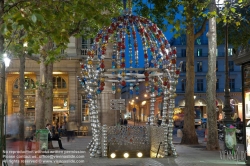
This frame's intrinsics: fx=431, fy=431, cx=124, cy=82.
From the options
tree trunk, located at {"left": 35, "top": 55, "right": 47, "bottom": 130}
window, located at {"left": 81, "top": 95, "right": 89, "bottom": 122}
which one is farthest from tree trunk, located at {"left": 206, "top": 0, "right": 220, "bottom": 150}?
window, located at {"left": 81, "top": 95, "right": 89, "bottom": 122}

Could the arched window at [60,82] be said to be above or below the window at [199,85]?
below

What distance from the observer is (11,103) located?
37.2 meters

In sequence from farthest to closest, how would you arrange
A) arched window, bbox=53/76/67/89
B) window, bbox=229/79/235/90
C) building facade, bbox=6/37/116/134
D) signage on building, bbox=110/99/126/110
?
window, bbox=229/79/235/90 → arched window, bbox=53/76/67/89 → building facade, bbox=6/37/116/134 → signage on building, bbox=110/99/126/110

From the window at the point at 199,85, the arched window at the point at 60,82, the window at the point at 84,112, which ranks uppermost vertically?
the window at the point at 199,85

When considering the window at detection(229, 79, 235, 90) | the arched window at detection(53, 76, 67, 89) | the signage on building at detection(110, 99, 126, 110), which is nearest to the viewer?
the signage on building at detection(110, 99, 126, 110)

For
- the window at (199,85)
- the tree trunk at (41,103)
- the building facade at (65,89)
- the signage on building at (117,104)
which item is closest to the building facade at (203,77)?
the window at (199,85)

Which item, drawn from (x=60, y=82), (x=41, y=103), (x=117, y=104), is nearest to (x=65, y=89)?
(x=60, y=82)

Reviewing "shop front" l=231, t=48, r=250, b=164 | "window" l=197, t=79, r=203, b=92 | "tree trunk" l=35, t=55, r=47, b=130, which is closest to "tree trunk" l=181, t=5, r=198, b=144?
"tree trunk" l=35, t=55, r=47, b=130

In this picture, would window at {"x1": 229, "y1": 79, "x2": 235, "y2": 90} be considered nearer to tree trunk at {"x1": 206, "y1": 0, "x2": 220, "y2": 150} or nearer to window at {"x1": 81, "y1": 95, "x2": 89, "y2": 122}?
window at {"x1": 81, "y1": 95, "x2": 89, "y2": 122}

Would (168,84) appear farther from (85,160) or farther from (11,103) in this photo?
(11,103)

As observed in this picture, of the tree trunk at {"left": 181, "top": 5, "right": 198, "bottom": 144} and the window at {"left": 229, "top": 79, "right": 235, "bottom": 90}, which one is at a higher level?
the window at {"left": 229, "top": 79, "right": 235, "bottom": 90}

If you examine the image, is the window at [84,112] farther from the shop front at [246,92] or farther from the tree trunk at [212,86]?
the shop front at [246,92]

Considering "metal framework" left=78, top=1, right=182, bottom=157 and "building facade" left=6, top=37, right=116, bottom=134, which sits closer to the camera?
"metal framework" left=78, top=1, right=182, bottom=157

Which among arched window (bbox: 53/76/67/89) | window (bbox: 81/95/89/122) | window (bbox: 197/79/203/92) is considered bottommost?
window (bbox: 81/95/89/122)
